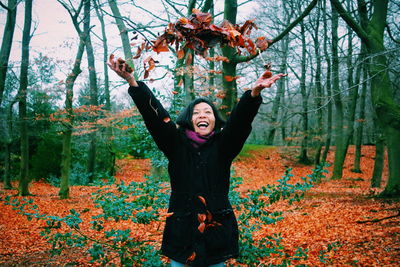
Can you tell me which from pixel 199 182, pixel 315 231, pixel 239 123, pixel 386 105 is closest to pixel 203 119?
pixel 239 123

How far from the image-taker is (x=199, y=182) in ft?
6.44

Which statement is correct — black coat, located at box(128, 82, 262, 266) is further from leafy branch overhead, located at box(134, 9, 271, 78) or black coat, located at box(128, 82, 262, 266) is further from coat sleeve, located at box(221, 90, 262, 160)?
leafy branch overhead, located at box(134, 9, 271, 78)

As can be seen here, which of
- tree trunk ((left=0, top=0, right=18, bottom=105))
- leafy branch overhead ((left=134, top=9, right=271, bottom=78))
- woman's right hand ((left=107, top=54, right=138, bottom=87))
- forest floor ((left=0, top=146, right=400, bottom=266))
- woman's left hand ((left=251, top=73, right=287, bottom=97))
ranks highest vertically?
tree trunk ((left=0, top=0, right=18, bottom=105))

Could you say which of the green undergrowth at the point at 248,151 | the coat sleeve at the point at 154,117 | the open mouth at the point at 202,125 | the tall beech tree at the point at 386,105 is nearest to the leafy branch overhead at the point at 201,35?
the coat sleeve at the point at 154,117

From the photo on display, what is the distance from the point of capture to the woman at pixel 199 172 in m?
1.85

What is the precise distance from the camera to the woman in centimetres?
185

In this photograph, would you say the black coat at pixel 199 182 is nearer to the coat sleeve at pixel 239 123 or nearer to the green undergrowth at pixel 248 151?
the coat sleeve at pixel 239 123

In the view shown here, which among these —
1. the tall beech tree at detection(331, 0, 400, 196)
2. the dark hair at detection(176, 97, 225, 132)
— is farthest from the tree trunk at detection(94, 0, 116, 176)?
the dark hair at detection(176, 97, 225, 132)

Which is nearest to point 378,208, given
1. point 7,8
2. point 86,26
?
point 86,26

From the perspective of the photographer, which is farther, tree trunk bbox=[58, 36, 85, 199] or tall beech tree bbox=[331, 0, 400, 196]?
tree trunk bbox=[58, 36, 85, 199]

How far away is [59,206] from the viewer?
33.7ft

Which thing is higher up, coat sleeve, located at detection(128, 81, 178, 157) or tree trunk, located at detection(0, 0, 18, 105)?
tree trunk, located at detection(0, 0, 18, 105)

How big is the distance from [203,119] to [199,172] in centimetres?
39

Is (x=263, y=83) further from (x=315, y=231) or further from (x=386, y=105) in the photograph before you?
(x=386, y=105)
